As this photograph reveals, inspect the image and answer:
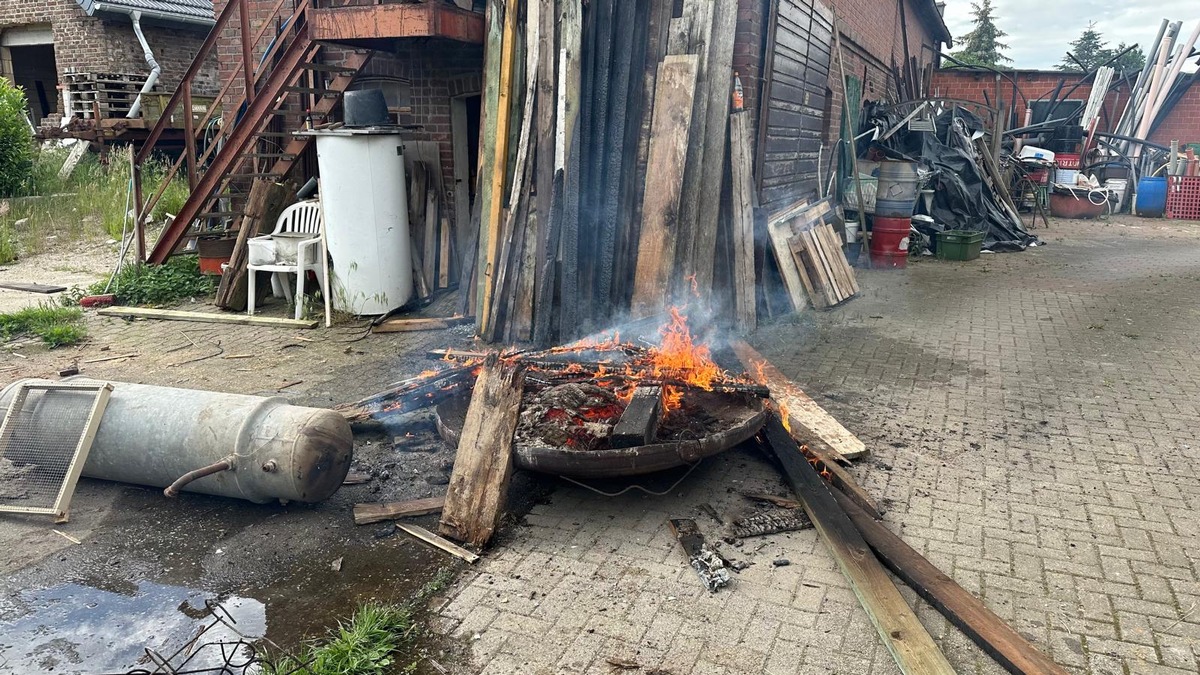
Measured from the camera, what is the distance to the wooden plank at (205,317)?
7750 millimetres

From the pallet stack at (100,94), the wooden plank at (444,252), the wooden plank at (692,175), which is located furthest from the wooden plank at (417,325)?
the pallet stack at (100,94)

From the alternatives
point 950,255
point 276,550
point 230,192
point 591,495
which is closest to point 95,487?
point 276,550

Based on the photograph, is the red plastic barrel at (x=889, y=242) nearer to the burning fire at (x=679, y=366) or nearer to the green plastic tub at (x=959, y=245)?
the green plastic tub at (x=959, y=245)

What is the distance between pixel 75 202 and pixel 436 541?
14038 mm

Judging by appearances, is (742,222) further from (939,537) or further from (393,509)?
(393,509)

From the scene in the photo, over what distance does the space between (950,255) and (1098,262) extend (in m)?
2.18

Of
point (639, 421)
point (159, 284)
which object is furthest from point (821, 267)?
point (159, 284)

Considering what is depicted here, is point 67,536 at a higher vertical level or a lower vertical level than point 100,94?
lower

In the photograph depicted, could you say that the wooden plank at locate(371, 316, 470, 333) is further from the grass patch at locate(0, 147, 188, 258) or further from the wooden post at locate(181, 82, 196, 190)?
the grass patch at locate(0, 147, 188, 258)

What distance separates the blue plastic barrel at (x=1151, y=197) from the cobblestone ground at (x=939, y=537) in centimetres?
1249

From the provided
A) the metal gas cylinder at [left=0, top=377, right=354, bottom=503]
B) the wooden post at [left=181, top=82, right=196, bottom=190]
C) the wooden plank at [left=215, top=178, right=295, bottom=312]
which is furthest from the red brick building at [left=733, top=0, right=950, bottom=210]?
the wooden post at [left=181, top=82, right=196, bottom=190]

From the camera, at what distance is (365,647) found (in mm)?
2877

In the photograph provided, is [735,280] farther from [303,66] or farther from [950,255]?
[950,255]

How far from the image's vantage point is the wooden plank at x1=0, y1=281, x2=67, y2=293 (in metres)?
9.33
